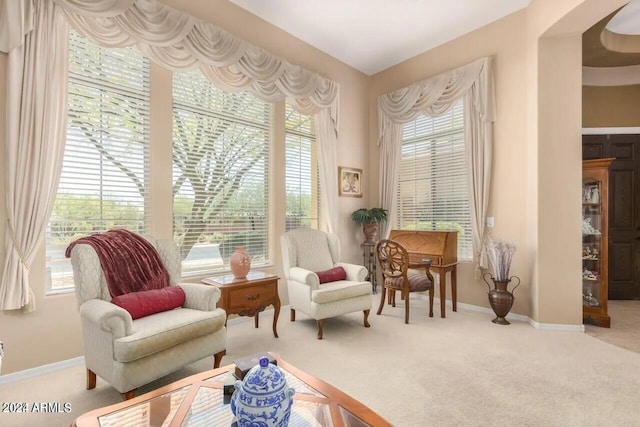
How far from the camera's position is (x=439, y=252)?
398 centimetres

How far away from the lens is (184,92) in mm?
3410

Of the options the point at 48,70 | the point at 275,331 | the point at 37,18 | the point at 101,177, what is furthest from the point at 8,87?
the point at 275,331

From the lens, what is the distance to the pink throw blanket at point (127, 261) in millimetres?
2365

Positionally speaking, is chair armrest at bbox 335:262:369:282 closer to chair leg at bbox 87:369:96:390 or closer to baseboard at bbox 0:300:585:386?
baseboard at bbox 0:300:585:386

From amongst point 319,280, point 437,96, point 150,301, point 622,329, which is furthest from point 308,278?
point 622,329

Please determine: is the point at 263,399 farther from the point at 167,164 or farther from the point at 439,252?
the point at 439,252

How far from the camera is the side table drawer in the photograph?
114 inches

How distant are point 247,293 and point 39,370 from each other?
1.69 m

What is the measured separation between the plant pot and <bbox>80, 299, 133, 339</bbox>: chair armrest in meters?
3.66

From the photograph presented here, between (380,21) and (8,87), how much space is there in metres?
3.86

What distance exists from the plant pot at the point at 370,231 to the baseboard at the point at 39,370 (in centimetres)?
378

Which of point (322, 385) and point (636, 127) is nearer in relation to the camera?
point (322, 385)

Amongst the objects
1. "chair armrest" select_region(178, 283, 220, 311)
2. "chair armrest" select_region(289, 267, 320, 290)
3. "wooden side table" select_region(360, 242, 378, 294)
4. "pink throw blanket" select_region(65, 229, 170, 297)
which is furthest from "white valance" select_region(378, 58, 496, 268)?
"pink throw blanket" select_region(65, 229, 170, 297)

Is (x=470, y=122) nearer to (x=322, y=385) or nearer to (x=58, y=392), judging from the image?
(x=322, y=385)
